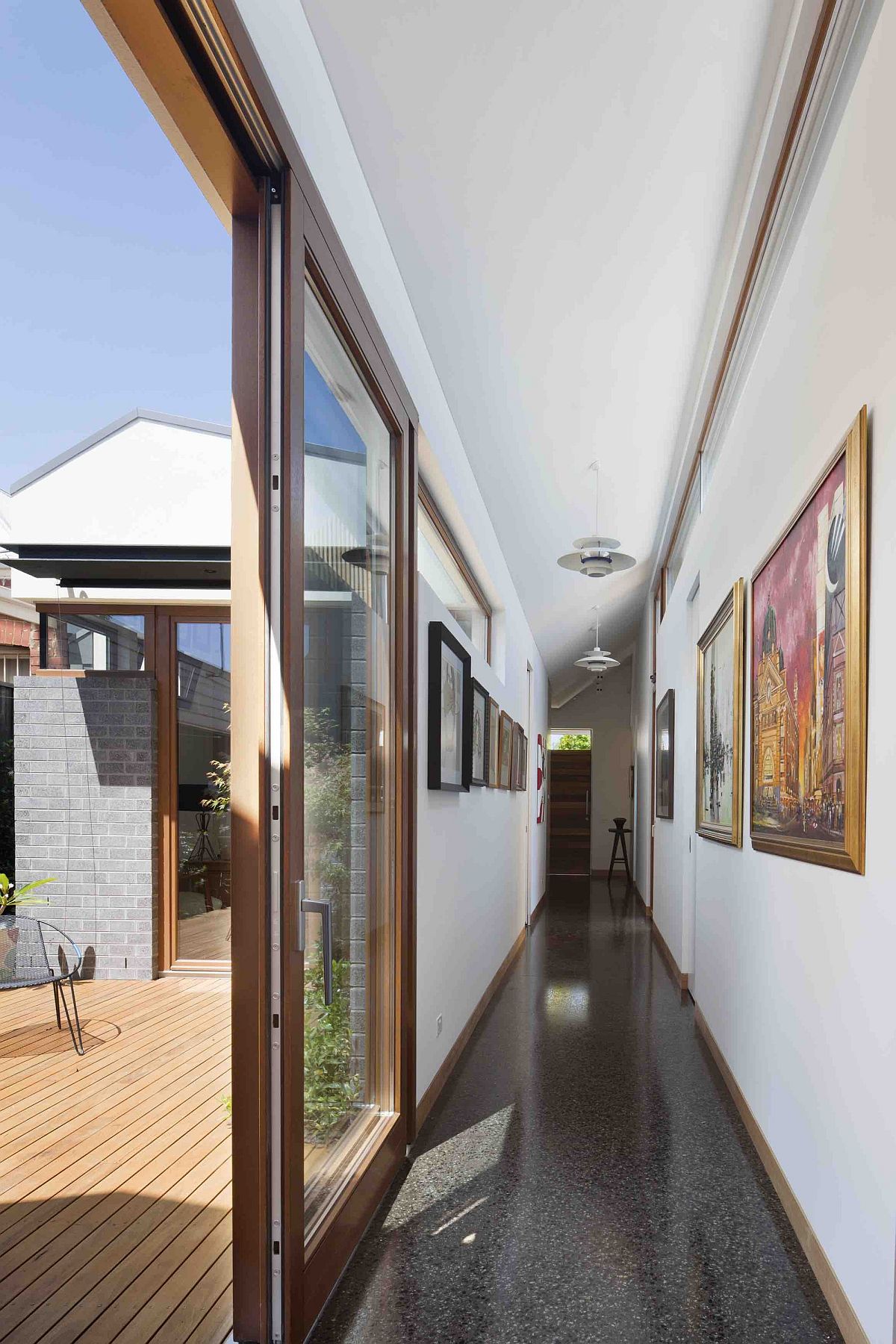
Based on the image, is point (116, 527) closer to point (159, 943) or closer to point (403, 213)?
point (159, 943)

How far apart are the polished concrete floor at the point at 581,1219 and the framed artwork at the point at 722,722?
1.19 metres

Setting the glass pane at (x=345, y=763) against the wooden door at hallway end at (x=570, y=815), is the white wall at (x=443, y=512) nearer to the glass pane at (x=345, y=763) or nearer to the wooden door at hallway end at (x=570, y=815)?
the glass pane at (x=345, y=763)

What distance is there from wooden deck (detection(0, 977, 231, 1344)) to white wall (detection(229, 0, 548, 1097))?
3.15 feet

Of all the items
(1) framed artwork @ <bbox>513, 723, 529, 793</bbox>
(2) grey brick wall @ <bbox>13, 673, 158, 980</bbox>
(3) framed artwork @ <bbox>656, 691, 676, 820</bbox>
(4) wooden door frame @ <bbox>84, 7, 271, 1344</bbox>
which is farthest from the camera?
(1) framed artwork @ <bbox>513, 723, 529, 793</bbox>

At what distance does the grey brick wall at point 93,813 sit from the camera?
5961 mm

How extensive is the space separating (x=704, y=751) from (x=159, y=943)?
344 centimetres

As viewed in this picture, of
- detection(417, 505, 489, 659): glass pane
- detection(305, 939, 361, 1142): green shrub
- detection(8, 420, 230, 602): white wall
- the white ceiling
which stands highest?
the white ceiling

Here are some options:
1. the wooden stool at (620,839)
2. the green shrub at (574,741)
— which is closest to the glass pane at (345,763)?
the wooden stool at (620,839)

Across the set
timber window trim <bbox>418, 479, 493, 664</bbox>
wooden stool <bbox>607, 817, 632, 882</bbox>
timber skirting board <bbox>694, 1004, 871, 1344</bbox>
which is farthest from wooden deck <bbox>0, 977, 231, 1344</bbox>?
wooden stool <bbox>607, 817, 632, 882</bbox>

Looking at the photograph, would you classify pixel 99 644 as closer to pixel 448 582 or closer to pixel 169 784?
pixel 169 784

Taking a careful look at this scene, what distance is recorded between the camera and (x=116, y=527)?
239 inches

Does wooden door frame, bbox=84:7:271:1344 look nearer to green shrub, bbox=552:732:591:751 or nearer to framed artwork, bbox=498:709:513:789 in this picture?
framed artwork, bbox=498:709:513:789

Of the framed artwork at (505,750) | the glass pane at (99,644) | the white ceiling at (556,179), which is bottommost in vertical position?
the framed artwork at (505,750)

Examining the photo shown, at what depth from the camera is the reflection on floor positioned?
6.14 m
